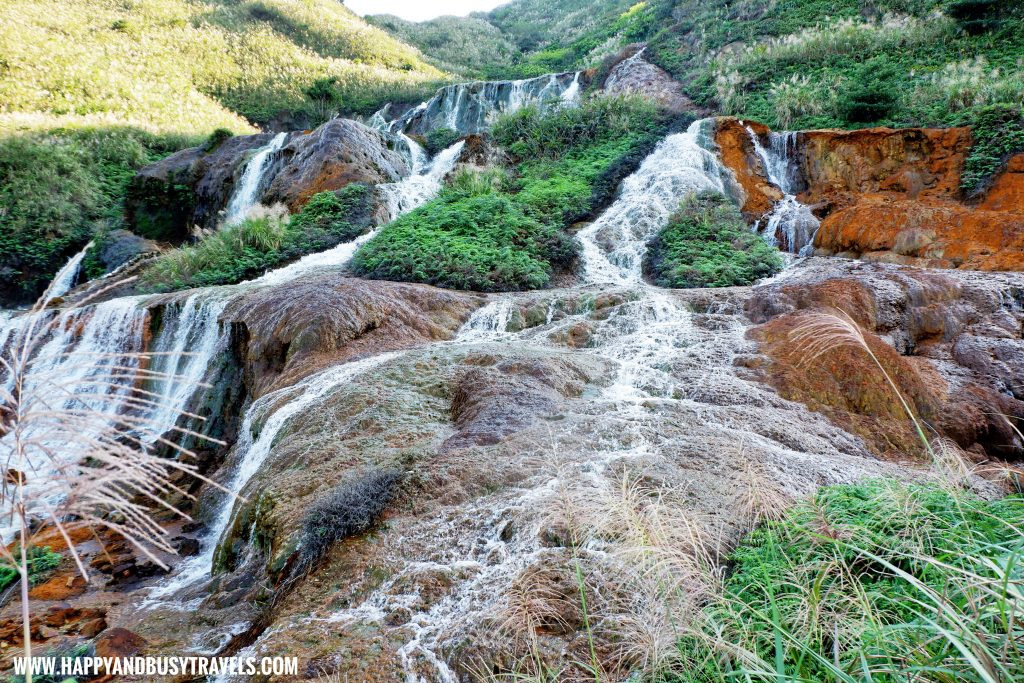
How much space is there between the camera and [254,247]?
1217 cm

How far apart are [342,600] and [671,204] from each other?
11444 millimetres

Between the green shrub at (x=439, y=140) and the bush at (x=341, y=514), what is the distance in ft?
54.3

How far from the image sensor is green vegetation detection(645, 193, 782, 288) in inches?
379

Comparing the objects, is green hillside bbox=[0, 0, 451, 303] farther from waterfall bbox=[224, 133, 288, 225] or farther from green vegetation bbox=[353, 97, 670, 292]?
green vegetation bbox=[353, 97, 670, 292]

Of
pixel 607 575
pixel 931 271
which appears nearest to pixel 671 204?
pixel 931 271

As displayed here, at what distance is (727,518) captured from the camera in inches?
124

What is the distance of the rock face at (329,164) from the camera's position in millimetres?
14492

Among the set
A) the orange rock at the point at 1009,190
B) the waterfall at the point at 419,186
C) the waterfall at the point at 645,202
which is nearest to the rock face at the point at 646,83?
the waterfall at the point at 645,202

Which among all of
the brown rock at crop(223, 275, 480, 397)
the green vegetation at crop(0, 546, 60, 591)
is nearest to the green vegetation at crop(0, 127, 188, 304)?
the brown rock at crop(223, 275, 480, 397)

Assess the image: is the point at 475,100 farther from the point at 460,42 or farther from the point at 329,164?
the point at 460,42

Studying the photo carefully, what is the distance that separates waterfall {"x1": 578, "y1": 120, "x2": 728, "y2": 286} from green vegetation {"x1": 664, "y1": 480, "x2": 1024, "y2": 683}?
803 centimetres

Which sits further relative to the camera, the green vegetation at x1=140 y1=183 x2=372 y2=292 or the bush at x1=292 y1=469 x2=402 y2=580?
the green vegetation at x1=140 y1=183 x2=372 y2=292

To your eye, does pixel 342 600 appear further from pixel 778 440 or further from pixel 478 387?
pixel 778 440

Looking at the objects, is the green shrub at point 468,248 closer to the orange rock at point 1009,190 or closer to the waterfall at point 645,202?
the waterfall at point 645,202
